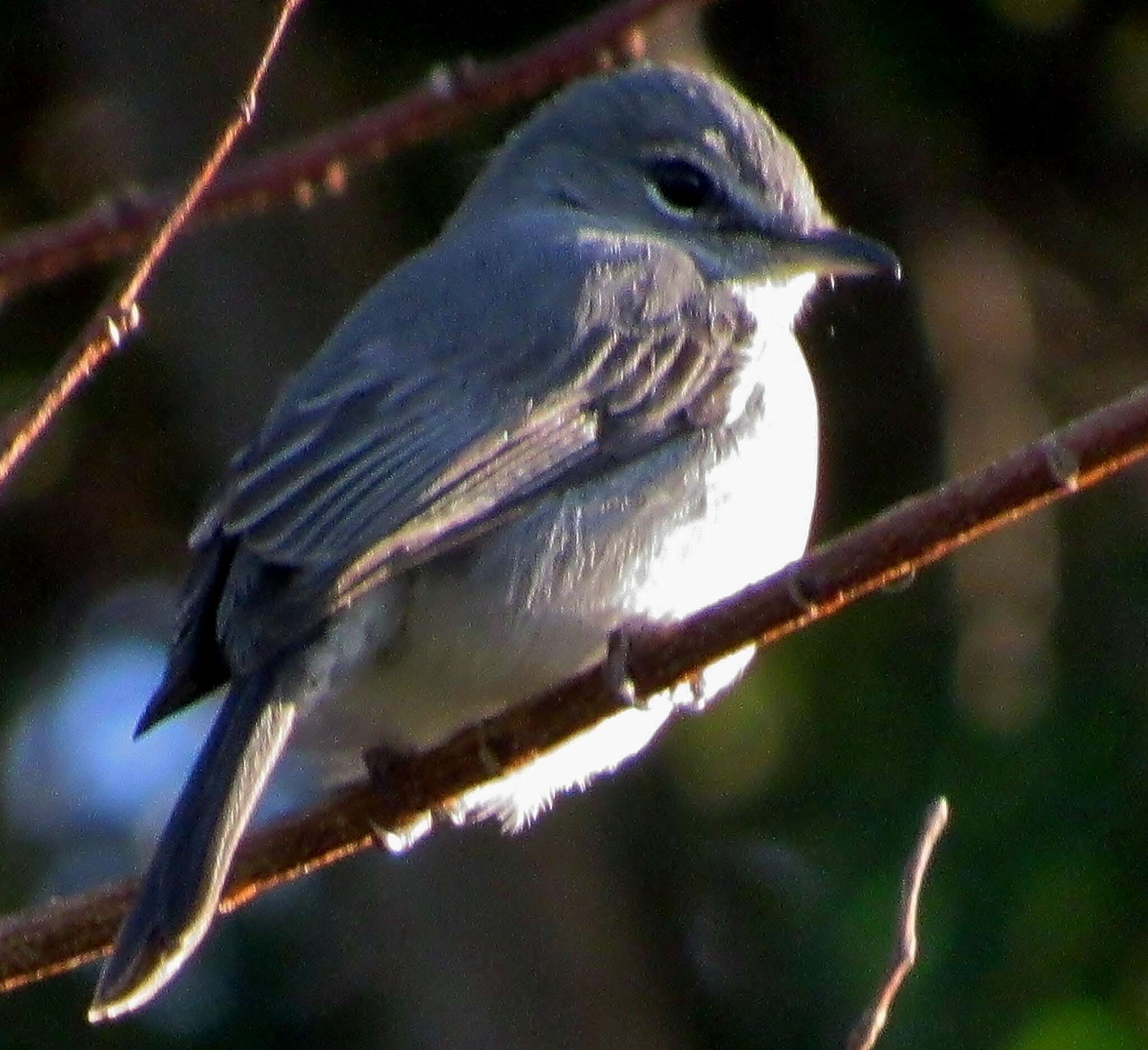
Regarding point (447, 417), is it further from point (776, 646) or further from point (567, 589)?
point (776, 646)

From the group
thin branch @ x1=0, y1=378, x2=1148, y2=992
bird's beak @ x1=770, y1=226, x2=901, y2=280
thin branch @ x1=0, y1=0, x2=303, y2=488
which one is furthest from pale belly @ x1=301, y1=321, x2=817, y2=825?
thin branch @ x1=0, y1=0, x2=303, y2=488

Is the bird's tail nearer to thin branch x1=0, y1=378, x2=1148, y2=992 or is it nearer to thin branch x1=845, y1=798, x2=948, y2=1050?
thin branch x1=0, y1=378, x2=1148, y2=992

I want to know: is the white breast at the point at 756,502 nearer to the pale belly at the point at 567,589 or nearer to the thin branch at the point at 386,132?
the pale belly at the point at 567,589

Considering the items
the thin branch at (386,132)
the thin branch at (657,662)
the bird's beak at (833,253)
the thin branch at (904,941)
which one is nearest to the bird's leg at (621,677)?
the thin branch at (657,662)

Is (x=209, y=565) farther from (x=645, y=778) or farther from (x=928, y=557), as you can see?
(x=645, y=778)

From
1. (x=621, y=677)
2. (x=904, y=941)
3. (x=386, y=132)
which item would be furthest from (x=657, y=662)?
(x=386, y=132)

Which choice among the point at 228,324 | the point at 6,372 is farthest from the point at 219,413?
the point at 6,372
